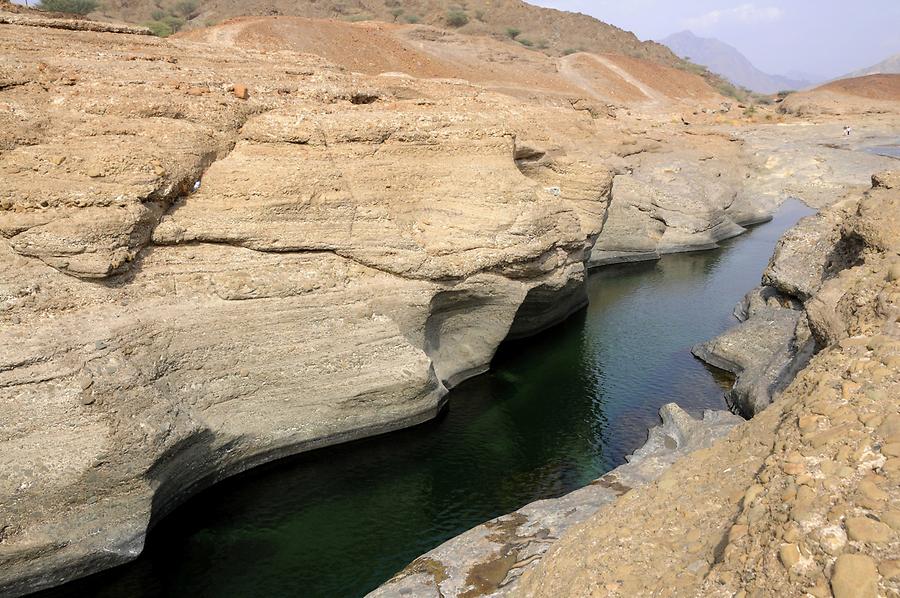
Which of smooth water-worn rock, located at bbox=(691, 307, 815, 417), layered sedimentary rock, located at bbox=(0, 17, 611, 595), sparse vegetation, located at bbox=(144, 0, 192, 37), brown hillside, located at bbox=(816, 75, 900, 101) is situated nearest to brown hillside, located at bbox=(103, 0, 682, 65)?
sparse vegetation, located at bbox=(144, 0, 192, 37)

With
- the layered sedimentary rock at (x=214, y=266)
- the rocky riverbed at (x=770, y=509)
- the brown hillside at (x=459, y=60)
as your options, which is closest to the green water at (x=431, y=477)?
the layered sedimentary rock at (x=214, y=266)

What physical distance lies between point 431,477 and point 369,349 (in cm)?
260

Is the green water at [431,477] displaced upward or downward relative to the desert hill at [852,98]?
downward

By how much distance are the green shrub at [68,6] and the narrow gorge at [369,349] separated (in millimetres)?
29137

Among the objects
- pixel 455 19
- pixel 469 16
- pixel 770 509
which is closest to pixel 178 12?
pixel 455 19

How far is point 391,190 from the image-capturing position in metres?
14.0

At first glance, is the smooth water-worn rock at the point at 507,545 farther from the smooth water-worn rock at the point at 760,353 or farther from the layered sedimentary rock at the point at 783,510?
the smooth water-worn rock at the point at 760,353

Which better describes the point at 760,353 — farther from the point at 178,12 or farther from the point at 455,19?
the point at 455,19

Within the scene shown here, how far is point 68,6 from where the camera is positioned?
40.3 meters

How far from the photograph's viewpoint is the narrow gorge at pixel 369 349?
6.67 m

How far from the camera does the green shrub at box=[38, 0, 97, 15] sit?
3894cm

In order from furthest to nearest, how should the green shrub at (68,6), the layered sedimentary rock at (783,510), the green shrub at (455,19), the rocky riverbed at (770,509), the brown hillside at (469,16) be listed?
the green shrub at (455,19) → the brown hillside at (469,16) → the green shrub at (68,6) → the rocky riverbed at (770,509) → the layered sedimentary rock at (783,510)

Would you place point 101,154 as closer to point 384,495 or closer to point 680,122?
point 384,495

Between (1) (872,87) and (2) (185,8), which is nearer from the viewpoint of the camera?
(2) (185,8)
